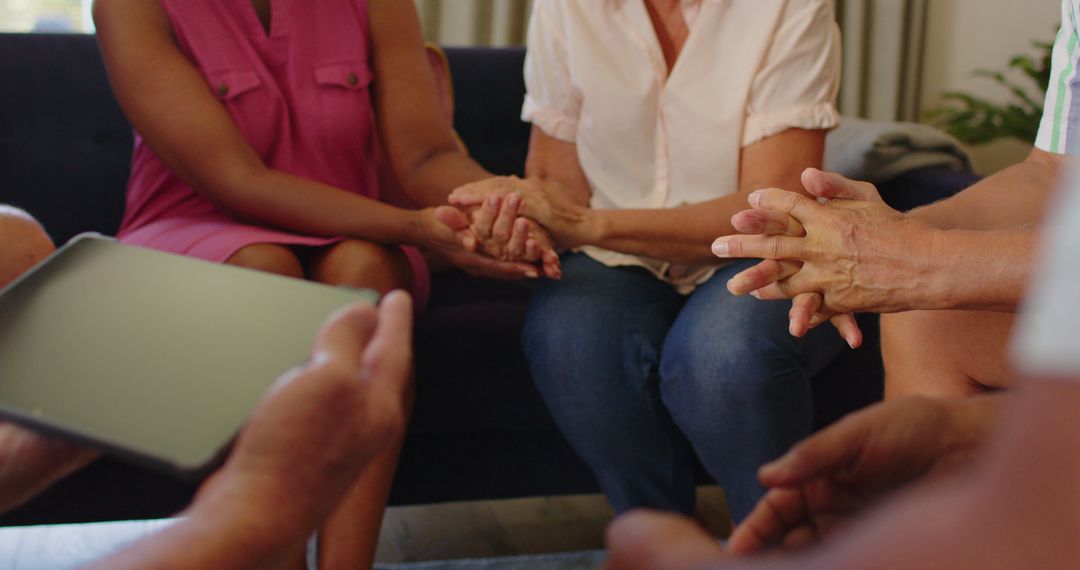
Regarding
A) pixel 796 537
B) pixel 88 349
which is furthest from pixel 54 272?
pixel 796 537

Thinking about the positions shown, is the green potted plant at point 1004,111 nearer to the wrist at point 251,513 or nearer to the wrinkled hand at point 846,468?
the wrinkled hand at point 846,468

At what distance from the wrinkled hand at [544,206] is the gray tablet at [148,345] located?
0.72m

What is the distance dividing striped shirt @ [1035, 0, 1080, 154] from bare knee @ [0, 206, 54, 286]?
1.08m

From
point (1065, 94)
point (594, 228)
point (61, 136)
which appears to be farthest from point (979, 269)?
point (61, 136)

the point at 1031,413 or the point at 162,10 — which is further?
the point at 162,10

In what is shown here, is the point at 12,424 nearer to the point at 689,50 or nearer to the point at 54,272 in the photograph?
the point at 54,272

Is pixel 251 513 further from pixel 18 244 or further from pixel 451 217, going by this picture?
pixel 451 217

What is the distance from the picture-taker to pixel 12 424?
0.66 m

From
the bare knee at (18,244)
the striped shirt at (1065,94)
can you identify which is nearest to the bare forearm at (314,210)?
the bare knee at (18,244)

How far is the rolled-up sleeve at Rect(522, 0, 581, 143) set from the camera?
1614mm

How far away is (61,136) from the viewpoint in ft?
5.81

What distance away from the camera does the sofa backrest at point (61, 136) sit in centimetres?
175

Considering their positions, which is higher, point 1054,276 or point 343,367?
point 1054,276

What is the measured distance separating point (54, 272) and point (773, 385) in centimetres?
85
